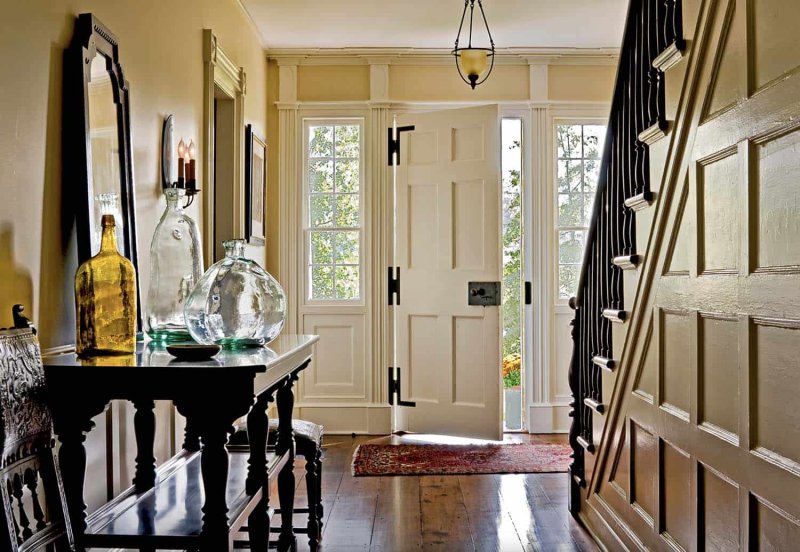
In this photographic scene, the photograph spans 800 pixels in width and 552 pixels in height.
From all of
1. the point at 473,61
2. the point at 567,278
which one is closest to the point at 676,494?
the point at 473,61

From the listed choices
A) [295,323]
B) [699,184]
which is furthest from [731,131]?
[295,323]

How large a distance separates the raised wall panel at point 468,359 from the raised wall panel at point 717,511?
127 inches

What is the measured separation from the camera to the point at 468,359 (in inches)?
209

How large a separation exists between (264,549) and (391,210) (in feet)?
11.1

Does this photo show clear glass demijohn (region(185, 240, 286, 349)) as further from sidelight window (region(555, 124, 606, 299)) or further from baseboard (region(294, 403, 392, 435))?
sidelight window (region(555, 124, 606, 299))

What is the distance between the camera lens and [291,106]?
18.0 feet

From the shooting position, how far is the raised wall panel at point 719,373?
1857mm

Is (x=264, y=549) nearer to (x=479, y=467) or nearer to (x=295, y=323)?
(x=479, y=467)

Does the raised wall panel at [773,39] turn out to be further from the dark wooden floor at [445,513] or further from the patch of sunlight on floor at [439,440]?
the patch of sunlight on floor at [439,440]

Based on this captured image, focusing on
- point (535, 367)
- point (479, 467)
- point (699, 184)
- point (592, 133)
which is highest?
point (592, 133)

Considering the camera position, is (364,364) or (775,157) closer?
(775,157)

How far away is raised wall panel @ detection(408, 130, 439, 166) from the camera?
5395 millimetres

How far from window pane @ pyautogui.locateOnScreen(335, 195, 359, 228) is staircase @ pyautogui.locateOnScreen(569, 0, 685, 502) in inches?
95.3

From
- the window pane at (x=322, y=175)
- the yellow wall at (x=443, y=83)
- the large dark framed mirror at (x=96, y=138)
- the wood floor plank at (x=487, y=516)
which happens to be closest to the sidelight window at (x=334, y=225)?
the window pane at (x=322, y=175)
